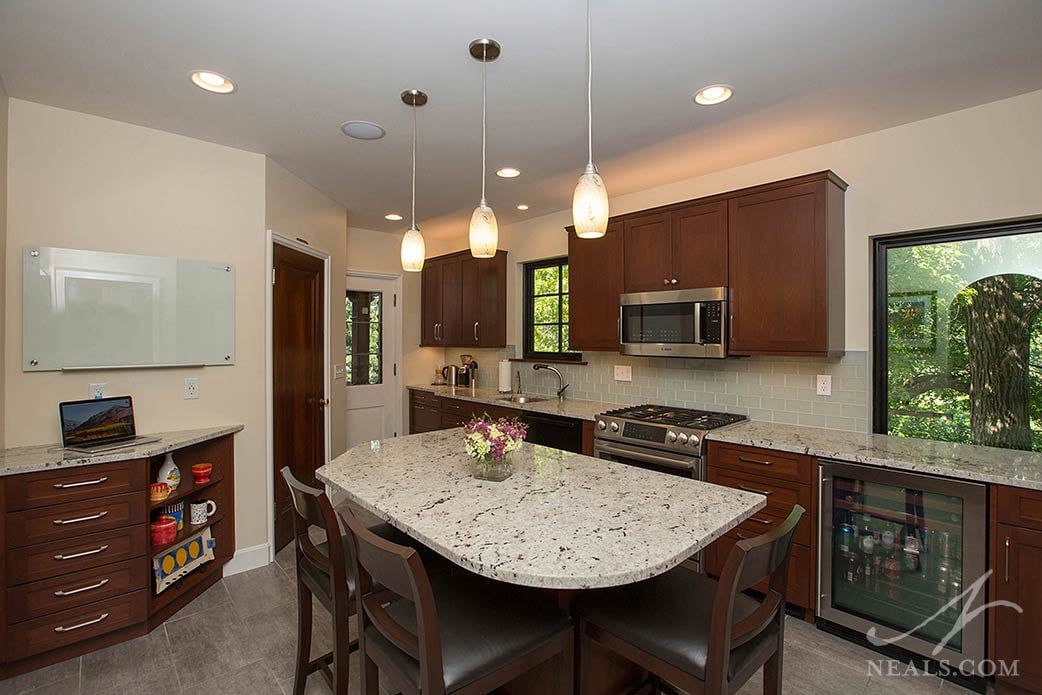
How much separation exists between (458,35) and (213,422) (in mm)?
2628

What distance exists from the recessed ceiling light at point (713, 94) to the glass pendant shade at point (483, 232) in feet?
3.99

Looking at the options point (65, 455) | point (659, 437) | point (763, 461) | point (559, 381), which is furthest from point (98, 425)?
point (763, 461)

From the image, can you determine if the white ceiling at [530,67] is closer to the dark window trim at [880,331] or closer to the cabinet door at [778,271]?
the cabinet door at [778,271]

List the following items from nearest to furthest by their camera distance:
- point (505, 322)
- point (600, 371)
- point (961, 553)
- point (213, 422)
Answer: point (961, 553) < point (213, 422) < point (600, 371) < point (505, 322)

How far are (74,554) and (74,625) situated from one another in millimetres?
324

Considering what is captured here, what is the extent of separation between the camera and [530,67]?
2.12m

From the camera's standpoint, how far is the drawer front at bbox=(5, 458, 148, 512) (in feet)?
7.00

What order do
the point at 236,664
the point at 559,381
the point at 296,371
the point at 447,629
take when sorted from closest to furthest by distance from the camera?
the point at 447,629, the point at 236,664, the point at 296,371, the point at 559,381

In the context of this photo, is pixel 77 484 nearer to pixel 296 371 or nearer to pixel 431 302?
pixel 296 371

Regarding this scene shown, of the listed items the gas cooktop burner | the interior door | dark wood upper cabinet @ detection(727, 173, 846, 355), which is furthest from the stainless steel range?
the interior door

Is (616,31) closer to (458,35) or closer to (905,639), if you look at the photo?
(458,35)

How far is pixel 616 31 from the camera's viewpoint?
73.6 inches

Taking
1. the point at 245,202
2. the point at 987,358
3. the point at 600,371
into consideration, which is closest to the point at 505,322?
the point at 600,371

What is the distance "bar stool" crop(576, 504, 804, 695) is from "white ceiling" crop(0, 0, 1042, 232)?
1.80m
